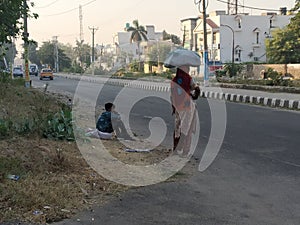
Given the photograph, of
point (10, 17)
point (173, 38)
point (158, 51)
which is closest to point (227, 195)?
point (10, 17)

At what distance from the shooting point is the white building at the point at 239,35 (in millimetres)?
72656

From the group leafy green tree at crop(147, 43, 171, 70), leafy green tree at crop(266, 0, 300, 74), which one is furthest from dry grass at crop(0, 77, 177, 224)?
leafy green tree at crop(147, 43, 171, 70)

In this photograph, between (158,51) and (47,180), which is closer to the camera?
(47,180)

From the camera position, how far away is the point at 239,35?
244 ft

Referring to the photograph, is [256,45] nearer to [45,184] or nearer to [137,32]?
[137,32]

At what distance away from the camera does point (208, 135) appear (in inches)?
396

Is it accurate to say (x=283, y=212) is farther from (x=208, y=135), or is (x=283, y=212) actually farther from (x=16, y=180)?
(x=208, y=135)

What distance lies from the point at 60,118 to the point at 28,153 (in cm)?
191

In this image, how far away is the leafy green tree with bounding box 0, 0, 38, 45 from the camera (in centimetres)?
1150

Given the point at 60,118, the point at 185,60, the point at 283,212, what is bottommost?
the point at 283,212

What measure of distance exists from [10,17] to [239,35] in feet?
214

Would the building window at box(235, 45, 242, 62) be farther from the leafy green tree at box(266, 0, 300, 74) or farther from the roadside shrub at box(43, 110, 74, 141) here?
the roadside shrub at box(43, 110, 74, 141)

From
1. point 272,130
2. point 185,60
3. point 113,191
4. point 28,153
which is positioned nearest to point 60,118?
point 28,153

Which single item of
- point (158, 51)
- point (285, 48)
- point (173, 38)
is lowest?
point (285, 48)
